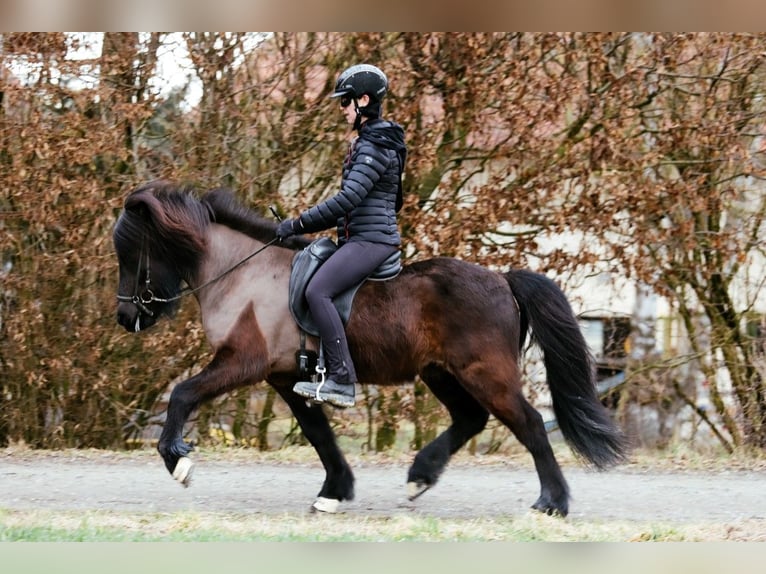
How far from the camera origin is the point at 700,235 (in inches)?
447

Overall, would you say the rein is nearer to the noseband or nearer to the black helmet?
the noseband

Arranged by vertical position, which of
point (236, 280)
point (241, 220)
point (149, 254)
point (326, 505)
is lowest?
point (326, 505)

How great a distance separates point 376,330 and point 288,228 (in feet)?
2.92

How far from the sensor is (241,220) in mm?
7402

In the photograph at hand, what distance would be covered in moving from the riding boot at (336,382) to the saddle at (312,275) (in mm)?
193

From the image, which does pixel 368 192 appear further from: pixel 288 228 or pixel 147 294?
pixel 147 294

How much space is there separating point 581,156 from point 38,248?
5.77 m

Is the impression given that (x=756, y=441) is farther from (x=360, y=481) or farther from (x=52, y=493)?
(x=52, y=493)

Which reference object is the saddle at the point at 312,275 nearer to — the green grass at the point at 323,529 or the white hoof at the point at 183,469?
the white hoof at the point at 183,469

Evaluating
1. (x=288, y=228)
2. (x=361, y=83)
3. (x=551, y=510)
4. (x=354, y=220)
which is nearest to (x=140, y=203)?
(x=288, y=228)

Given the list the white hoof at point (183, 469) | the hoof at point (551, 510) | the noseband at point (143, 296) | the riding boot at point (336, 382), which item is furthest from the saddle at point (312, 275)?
the hoof at point (551, 510)

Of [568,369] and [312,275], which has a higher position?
[312,275]

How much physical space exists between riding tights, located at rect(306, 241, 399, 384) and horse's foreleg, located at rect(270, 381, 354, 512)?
65 centimetres

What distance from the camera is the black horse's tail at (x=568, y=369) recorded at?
7199 millimetres
